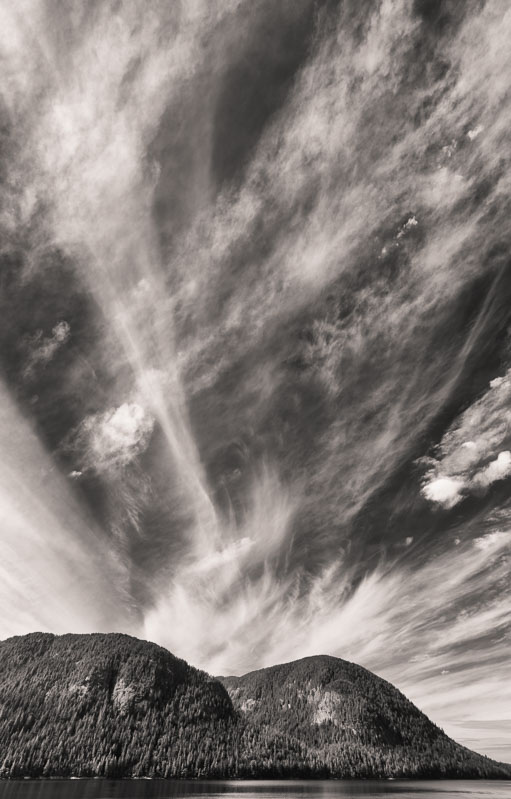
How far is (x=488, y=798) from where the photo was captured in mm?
171250

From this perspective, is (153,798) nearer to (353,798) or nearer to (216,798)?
(216,798)

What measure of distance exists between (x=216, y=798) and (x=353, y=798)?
2158 inches

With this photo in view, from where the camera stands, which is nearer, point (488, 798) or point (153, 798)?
point (153, 798)

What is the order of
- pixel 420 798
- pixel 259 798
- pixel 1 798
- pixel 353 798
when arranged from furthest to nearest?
pixel 420 798, pixel 353 798, pixel 259 798, pixel 1 798

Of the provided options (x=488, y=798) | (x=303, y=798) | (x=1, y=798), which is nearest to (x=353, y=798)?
(x=303, y=798)

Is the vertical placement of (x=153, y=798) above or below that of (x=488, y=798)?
above

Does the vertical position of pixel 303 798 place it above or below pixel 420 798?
above

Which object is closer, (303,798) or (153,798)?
(153,798)

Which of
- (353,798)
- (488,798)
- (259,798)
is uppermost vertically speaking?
(259,798)

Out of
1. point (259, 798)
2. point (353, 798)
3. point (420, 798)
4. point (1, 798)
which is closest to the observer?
point (1, 798)

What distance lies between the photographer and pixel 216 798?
429ft

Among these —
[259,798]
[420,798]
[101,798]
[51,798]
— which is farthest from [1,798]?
[420,798]

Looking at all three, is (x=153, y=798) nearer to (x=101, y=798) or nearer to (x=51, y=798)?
(x=101, y=798)

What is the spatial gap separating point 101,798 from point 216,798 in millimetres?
37004
